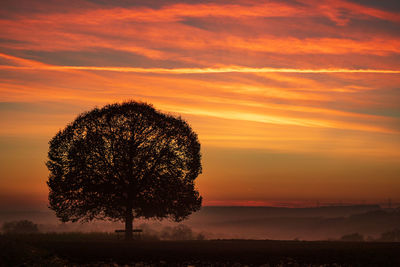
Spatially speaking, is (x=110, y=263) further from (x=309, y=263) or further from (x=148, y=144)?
(x=148, y=144)

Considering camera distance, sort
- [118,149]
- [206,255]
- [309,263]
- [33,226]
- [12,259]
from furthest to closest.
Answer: [33,226], [118,149], [206,255], [309,263], [12,259]

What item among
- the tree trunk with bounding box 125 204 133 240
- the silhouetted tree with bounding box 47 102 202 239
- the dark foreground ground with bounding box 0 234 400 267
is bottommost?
the dark foreground ground with bounding box 0 234 400 267

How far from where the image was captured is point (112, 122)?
201 feet

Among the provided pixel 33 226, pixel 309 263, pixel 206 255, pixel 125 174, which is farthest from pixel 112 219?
pixel 33 226

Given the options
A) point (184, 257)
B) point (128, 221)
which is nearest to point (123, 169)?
point (128, 221)

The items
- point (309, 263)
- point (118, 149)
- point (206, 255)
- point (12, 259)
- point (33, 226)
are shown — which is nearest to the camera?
point (12, 259)

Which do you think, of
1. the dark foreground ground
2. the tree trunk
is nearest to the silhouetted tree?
the tree trunk

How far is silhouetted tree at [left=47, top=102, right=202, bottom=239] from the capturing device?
6019cm

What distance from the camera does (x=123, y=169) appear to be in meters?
60.2

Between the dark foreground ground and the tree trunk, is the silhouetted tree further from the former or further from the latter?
the dark foreground ground

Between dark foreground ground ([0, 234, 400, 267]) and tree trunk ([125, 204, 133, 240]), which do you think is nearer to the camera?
dark foreground ground ([0, 234, 400, 267])

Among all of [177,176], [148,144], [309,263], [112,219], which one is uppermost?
[148,144]

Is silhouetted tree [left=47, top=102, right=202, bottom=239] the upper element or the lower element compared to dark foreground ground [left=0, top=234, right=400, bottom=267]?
upper

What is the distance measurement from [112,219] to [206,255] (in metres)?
26.1
